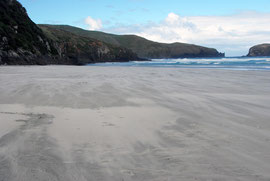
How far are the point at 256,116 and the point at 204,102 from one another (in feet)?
4.25

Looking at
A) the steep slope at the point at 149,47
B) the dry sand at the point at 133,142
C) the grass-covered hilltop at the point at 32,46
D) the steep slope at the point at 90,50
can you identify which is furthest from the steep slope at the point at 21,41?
the steep slope at the point at 149,47

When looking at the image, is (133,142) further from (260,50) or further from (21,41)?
(260,50)

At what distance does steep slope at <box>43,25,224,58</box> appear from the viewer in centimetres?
15089

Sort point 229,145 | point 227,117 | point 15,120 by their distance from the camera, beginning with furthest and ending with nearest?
point 227,117 < point 15,120 < point 229,145

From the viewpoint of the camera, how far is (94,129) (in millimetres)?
3119

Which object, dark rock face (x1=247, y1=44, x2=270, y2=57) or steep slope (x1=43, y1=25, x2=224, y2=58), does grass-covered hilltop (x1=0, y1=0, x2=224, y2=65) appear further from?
dark rock face (x1=247, y1=44, x2=270, y2=57)

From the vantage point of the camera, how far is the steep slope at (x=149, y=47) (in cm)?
15089

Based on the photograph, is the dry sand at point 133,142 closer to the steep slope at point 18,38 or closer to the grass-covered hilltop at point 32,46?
the steep slope at point 18,38

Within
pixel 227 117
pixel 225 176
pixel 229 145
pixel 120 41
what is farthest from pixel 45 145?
pixel 120 41

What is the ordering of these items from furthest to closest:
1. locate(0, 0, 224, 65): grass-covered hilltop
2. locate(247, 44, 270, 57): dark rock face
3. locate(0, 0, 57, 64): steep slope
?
1. locate(247, 44, 270, 57): dark rock face
2. locate(0, 0, 224, 65): grass-covered hilltop
3. locate(0, 0, 57, 64): steep slope

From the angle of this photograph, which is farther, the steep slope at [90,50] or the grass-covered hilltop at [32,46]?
the steep slope at [90,50]

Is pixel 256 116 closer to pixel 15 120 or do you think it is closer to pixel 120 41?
pixel 15 120

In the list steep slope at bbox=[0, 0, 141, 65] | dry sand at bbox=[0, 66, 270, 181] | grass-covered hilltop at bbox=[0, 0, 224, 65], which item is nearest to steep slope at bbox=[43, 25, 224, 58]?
grass-covered hilltop at bbox=[0, 0, 224, 65]

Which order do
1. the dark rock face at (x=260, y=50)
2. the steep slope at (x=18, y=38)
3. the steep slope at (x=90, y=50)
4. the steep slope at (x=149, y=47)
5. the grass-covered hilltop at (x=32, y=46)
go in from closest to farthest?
the steep slope at (x=18, y=38) → the grass-covered hilltop at (x=32, y=46) → the steep slope at (x=90, y=50) → the dark rock face at (x=260, y=50) → the steep slope at (x=149, y=47)
